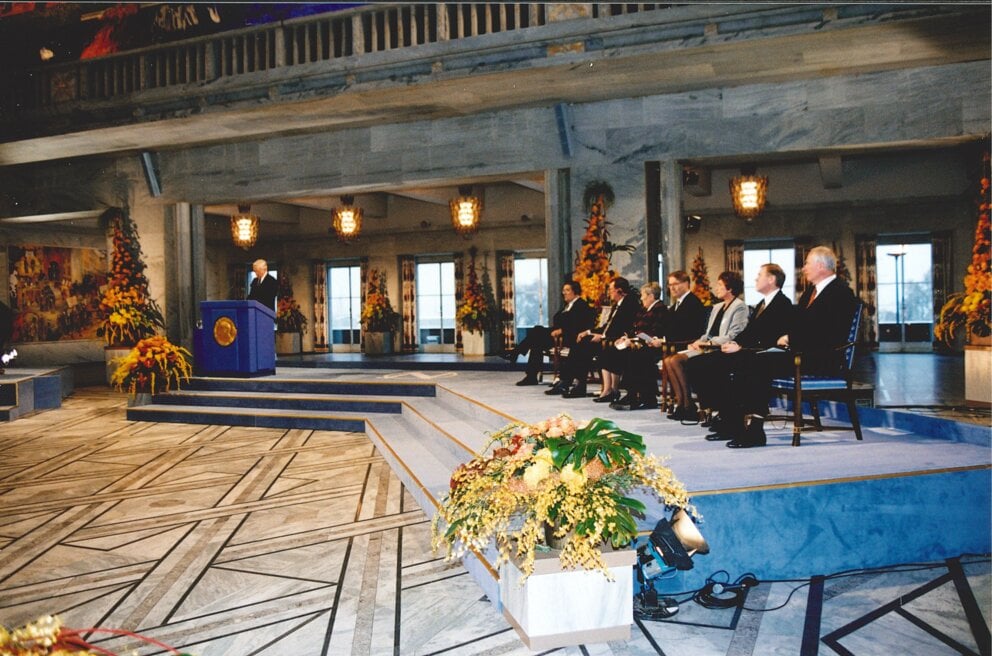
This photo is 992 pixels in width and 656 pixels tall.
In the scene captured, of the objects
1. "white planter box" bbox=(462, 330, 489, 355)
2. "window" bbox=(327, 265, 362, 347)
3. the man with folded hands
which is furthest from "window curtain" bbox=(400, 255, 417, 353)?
the man with folded hands

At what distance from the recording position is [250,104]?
899cm

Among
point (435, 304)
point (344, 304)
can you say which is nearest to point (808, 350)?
point (435, 304)

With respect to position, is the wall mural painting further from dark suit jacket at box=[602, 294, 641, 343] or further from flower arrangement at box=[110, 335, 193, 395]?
dark suit jacket at box=[602, 294, 641, 343]

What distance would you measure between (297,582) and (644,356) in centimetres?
350

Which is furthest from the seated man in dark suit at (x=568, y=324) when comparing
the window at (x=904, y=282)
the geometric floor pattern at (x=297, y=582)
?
the window at (x=904, y=282)

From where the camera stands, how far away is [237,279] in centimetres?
1819

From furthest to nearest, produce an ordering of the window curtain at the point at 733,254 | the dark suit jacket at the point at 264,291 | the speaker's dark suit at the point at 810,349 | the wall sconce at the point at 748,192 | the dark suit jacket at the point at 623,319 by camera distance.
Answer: the window curtain at the point at 733,254 < the dark suit jacket at the point at 264,291 < the wall sconce at the point at 748,192 < the dark suit jacket at the point at 623,319 < the speaker's dark suit at the point at 810,349

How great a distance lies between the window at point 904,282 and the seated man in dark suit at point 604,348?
984cm

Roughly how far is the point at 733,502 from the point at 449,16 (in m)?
6.55

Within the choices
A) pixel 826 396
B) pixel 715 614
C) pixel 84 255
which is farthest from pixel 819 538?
pixel 84 255

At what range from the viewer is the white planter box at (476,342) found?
1396 cm

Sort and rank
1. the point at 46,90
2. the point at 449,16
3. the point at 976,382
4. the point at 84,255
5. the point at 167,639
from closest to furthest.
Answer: the point at 167,639 < the point at 976,382 < the point at 449,16 < the point at 46,90 < the point at 84,255

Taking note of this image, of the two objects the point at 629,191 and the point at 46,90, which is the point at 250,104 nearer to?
the point at 46,90

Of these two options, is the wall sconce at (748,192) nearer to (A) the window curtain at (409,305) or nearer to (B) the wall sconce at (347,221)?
(B) the wall sconce at (347,221)
